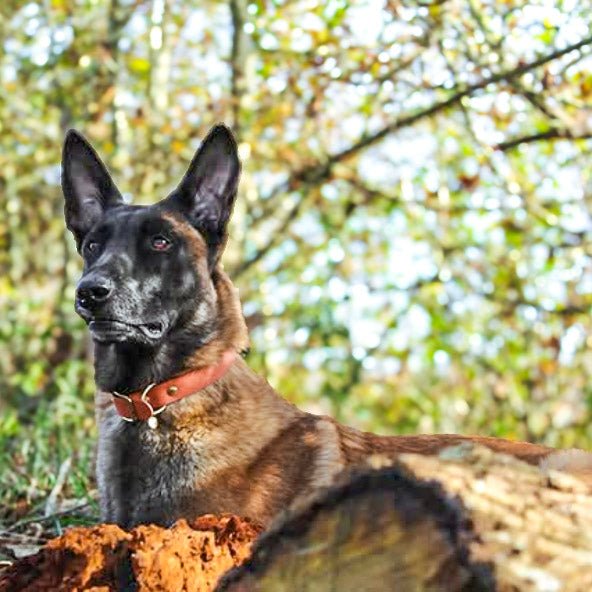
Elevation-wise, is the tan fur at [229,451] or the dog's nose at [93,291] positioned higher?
the dog's nose at [93,291]

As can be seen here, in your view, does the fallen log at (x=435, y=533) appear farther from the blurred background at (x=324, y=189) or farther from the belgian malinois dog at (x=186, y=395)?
the blurred background at (x=324, y=189)

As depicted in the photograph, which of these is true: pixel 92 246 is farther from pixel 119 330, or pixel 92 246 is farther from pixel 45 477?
pixel 45 477

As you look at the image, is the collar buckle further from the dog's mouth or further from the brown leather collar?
the dog's mouth

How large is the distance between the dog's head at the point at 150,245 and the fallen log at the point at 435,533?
69.2 inches

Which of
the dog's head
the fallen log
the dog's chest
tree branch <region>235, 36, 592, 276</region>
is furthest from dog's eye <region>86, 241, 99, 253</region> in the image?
tree branch <region>235, 36, 592, 276</region>

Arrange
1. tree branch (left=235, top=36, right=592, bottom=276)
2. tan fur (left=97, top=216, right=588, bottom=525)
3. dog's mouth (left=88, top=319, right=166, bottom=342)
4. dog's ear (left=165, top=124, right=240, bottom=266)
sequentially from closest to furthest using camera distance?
tan fur (left=97, top=216, right=588, bottom=525) → dog's mouth (left=88, top=319, right=166, bottom=342) → dog's ear (left=165, top=124, right=240, bottom=266) → tree branch (left=235, top=36, right=592, bottom=276)

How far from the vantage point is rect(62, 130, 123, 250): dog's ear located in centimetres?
456

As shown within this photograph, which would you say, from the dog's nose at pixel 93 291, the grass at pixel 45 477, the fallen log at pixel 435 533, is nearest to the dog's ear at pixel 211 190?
the dog's nose at pixel 93 291

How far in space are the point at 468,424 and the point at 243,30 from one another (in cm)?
442

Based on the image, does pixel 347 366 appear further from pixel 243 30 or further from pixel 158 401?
pixel 158 401

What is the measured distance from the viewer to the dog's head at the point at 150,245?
3.97 m

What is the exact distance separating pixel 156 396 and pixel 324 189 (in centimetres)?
623

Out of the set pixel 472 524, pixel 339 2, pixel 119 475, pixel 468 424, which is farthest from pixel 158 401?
pixel 468 424

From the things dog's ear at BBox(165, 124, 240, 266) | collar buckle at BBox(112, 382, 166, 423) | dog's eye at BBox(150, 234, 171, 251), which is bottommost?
collar buckle at BBox(112, 382, 166, 423)
